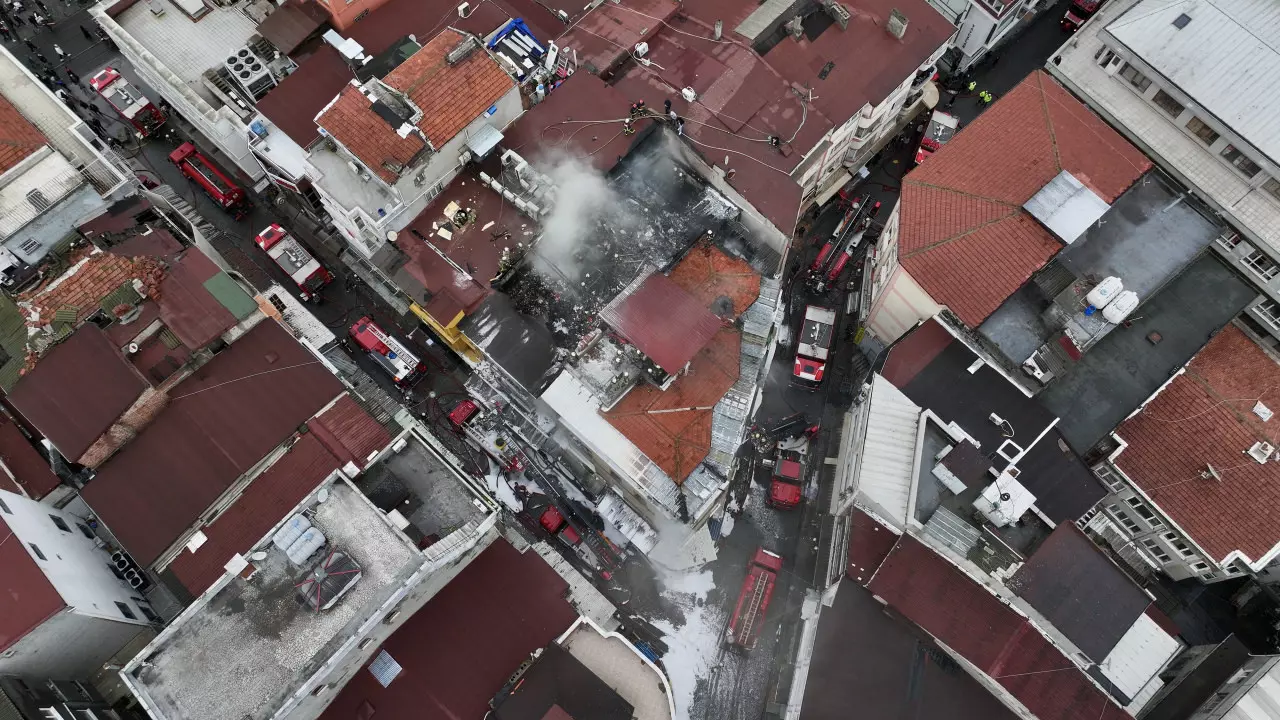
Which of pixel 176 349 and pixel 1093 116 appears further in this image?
pixel 1093 116

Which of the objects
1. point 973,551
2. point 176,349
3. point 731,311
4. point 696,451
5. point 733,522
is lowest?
point 973,551

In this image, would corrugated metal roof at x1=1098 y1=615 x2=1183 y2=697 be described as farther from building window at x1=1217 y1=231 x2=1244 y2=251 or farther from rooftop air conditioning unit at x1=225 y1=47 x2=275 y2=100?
rooftop air conditioning unit at x1=225 y1=47 x2=275 y2=100

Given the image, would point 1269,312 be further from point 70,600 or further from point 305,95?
point 70,600

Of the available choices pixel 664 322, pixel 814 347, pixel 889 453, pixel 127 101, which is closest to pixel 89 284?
pixel 127 101

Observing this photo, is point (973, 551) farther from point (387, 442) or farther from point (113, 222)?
point (113, 222)

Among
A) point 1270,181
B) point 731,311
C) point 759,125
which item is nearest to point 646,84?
point 759,125
